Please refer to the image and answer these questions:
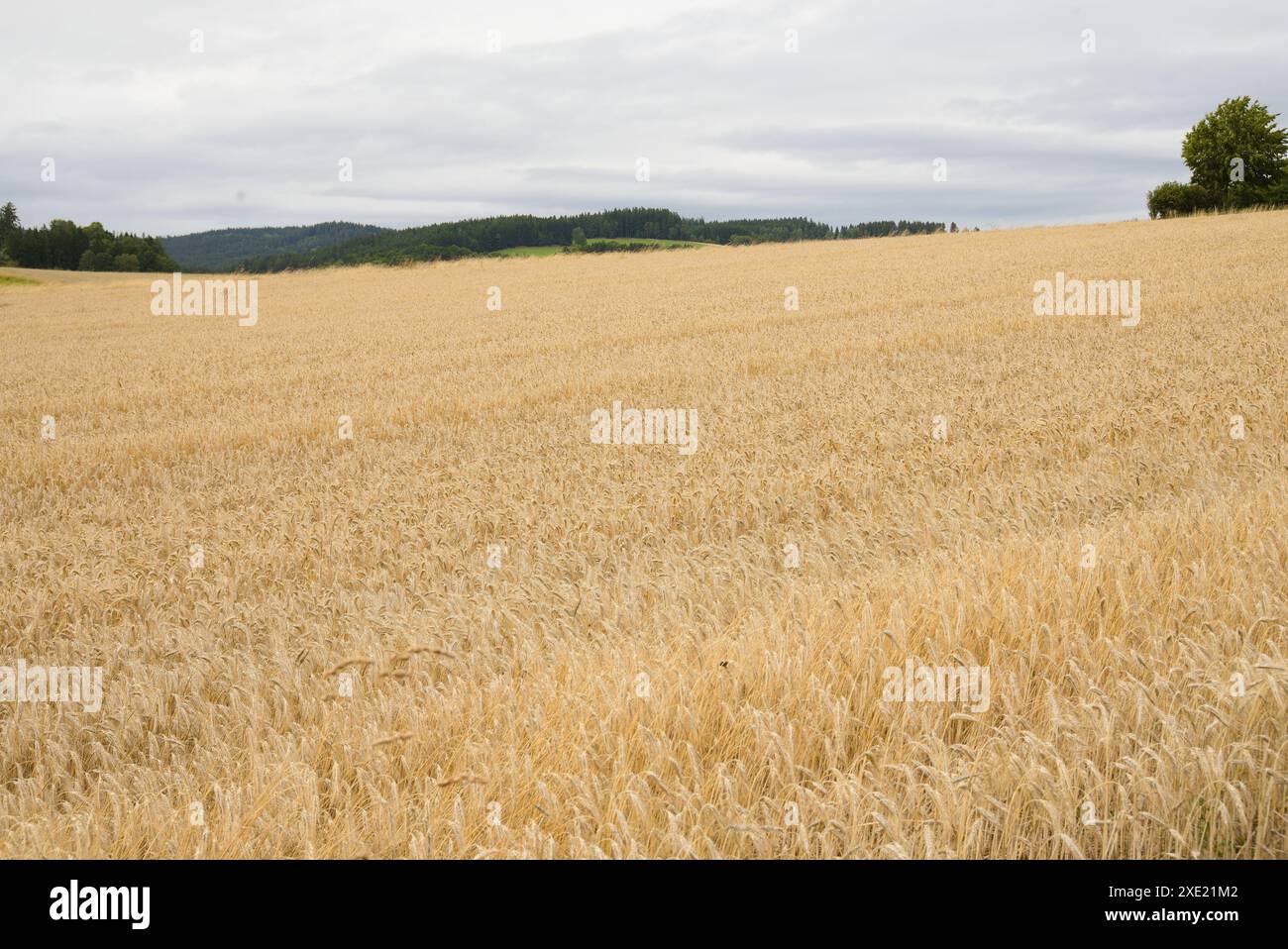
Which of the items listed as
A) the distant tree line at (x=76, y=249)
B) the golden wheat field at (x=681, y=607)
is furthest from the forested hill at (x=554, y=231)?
the golden wheat field at (x=681, y=607)

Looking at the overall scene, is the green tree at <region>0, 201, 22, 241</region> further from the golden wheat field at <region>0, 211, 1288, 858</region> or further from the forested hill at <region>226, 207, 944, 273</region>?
the golden wheat field at <region>0, 211, 1288, 858</region>

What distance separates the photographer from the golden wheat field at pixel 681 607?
2455 mm

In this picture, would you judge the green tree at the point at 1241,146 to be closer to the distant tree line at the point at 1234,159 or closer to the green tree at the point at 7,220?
the distant tree line at the point at 1234,159

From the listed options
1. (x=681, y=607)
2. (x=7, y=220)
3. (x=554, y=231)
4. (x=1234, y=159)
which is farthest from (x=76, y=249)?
(x=681, y=607)

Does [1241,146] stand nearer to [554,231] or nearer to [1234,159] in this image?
[1234,159]

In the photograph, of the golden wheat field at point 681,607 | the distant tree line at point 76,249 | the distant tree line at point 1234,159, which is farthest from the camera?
the distant tree line at point 76,249

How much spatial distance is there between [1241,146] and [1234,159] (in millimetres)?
2979

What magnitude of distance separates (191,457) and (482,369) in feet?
20.2

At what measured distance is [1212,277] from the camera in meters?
20.1

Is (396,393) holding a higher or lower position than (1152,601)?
higher

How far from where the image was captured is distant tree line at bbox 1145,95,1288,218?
6169cm
